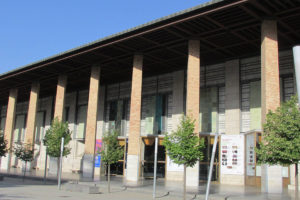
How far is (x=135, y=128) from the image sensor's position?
2697 cm

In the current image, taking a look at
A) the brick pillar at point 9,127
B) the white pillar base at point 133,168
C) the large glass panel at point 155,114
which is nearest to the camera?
the white pillar base at point 133,168

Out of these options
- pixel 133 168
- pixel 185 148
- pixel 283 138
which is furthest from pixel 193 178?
pixel 283 138

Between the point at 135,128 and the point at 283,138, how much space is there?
15667 mm

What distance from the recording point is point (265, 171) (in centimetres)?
1909

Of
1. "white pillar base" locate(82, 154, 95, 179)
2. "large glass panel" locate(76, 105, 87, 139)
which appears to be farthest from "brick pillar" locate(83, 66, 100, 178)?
"large glass panel" locate(76, 105, 87, 139)

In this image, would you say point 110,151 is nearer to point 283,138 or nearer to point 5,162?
point 283,138

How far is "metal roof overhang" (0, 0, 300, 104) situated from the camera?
20.2 meters

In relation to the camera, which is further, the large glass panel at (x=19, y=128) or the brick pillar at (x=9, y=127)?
the large glass panel at (x=19, y=128)

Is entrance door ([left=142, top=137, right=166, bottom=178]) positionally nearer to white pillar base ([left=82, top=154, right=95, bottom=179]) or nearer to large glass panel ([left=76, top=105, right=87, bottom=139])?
white pillar base ([left=82, top=154, right=95, bottom=179])

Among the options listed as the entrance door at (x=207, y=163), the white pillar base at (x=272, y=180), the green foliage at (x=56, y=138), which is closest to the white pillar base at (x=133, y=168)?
the green foliage at (x=56, y=138)

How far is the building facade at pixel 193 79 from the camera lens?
20.5 meters

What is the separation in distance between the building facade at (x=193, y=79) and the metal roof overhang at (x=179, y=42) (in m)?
0.07

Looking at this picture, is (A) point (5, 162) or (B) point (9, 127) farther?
(B) point (9, 127)

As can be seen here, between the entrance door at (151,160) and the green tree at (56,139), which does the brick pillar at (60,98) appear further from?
the entrance door at (151,160)
